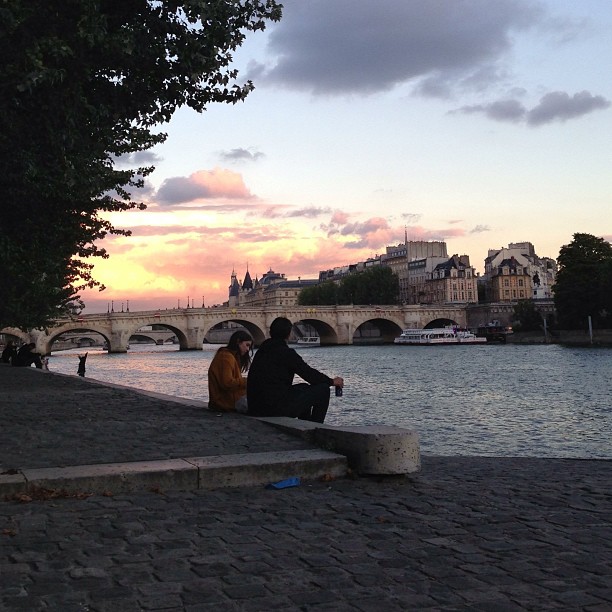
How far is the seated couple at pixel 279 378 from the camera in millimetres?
8711

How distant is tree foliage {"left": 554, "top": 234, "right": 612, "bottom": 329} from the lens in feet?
235

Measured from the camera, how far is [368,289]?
129625mm

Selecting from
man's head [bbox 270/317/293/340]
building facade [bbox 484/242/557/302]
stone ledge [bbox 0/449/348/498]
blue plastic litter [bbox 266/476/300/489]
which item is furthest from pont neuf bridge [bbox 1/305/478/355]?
blue plastic litter [bbox 266/476/300/489]

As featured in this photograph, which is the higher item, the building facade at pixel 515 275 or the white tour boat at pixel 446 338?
the building facade at pixel 515 275

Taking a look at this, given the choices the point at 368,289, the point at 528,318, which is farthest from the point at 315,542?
the point at 368,289

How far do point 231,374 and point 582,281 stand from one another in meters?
67.3

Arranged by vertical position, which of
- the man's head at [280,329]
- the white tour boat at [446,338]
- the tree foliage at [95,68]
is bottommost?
the white tour boat at [446,338]

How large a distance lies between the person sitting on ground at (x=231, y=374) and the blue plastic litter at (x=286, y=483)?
3525mm

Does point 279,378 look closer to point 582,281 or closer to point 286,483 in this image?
point 286,483

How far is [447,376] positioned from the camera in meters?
38.1

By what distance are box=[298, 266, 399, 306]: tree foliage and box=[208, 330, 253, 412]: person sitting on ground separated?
116539 millimetres

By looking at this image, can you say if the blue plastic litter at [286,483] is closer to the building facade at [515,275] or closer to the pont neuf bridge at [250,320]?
the pont neuf bridge at [250,320]

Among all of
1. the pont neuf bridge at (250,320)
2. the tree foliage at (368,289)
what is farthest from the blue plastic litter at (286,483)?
the tree foliage at (368,289)

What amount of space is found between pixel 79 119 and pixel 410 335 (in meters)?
87.0
